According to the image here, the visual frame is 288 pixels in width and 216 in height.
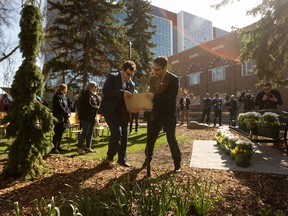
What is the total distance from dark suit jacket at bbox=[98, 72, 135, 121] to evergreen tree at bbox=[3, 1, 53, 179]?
40.2 inches

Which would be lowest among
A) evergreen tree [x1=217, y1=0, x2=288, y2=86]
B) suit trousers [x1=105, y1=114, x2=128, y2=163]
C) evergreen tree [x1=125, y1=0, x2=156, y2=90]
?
suit trousers [x1=105, y1=114, x2=128, y2=163]

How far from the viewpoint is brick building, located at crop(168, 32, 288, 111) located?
31.2 meters

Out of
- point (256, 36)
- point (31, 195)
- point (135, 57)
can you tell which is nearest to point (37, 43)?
point (31, 195)

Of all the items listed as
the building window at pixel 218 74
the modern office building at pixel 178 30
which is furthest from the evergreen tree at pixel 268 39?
the modern office building at pixel 178 30

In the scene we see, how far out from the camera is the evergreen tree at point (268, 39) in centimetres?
898

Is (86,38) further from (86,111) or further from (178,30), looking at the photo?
(178,30)

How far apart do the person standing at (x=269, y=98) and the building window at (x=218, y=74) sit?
2720 cm

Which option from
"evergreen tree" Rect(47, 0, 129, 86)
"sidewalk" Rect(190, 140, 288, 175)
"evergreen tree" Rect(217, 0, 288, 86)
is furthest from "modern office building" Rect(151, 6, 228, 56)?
"sidewalk" Rect(190, 140, 288, 175)

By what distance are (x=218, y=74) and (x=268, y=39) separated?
86.4ft

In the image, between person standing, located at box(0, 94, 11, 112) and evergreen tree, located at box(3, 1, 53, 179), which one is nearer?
evergreen tree, located at box(3, 1, 53, 179)

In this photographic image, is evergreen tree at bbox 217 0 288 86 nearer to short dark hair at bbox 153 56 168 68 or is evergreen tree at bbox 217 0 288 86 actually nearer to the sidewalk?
the sidewalk

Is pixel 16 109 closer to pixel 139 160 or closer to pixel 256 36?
pixel 139 160

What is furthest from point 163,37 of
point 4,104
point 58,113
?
point 58,113

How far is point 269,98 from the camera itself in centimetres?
751
